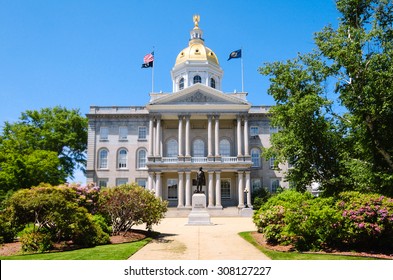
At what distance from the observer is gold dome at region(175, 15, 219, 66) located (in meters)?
56.5

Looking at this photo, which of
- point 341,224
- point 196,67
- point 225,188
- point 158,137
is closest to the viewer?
point 341,224

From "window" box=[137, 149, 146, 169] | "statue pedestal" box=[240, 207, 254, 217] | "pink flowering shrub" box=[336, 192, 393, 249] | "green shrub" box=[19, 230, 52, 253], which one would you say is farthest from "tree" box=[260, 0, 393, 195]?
"window" box=[137, 149, 146, 169]

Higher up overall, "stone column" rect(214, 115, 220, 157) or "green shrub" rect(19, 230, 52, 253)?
"stone column" rect(214, 115, 220, 157)

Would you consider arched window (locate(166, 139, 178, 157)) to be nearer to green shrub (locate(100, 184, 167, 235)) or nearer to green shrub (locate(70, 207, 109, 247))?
green shrub (locate(100, 184, 167, 235))

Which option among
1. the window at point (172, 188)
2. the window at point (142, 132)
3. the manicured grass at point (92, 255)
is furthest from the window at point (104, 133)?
the manicured grass at point (92, 255)

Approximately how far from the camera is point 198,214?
27.2 m

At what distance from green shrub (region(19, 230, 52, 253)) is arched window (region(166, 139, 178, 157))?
35695mm

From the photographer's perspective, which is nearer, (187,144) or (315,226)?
(315,226)

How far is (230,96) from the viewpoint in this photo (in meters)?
47.1

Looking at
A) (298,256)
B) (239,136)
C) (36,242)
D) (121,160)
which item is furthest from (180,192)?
(298,256)

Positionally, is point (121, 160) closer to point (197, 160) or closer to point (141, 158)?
point (141, 158)

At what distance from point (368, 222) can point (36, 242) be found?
12.0m

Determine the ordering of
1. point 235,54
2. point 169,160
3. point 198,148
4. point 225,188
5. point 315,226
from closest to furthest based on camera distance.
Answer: point 315,226 < point 169,160 < point 235,54 < point 225,188 < point 198,148
